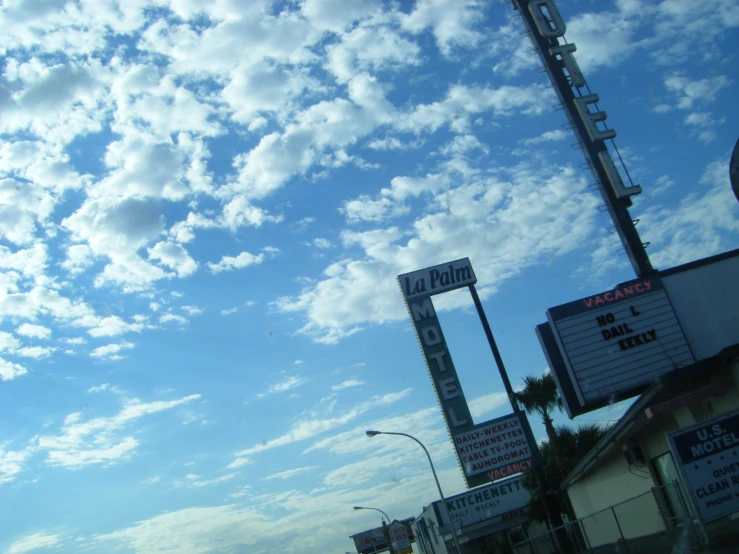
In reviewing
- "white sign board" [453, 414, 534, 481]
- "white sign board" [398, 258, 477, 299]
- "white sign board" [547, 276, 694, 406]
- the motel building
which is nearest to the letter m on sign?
"white sign board" [398, 258, 477, 299]

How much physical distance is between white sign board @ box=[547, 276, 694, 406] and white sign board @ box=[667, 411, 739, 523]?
9.86 m

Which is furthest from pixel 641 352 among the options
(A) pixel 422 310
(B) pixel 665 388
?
(A) pixel 422 310

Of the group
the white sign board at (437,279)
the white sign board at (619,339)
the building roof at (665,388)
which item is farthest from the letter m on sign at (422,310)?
the building roof at (665,388)

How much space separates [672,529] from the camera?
66.9ft

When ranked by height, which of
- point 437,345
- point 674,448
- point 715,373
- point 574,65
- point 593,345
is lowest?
point 674,448

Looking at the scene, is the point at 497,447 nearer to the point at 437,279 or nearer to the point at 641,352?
the point at 641,352

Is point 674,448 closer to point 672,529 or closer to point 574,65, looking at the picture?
point 672,529

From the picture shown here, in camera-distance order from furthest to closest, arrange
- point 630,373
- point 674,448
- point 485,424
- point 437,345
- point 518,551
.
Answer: point 518,551 < point 437,345 < point 485,424 < point 630,373 < point 674,448

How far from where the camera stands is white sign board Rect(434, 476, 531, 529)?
60406mm

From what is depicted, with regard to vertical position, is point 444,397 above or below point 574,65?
below

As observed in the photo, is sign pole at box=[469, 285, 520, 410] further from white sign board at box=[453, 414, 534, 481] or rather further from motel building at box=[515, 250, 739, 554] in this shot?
motel building at box=[515, 250, 739, 554]

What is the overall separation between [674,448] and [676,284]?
13.6 meters

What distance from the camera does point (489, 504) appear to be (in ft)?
202

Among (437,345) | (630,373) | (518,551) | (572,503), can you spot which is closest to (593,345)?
(630,373)
